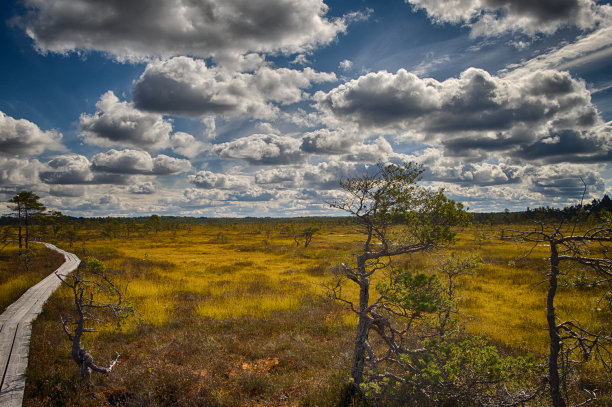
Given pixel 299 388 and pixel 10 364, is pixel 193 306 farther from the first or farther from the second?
pixel 299 388

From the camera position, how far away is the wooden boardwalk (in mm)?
6871

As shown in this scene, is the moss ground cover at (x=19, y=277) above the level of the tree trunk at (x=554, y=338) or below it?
below

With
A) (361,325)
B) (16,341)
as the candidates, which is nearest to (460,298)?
(361,325)

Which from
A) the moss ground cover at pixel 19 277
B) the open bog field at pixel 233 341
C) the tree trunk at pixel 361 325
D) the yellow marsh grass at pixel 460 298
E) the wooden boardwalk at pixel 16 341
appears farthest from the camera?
the moss ground cover at pixel 19 277

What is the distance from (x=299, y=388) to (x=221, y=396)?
2.02 meters

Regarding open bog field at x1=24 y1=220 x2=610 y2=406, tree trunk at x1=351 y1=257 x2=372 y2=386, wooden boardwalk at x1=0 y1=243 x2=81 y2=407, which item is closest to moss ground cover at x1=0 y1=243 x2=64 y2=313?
wooden boardwalk at x1=0 y1=243 x2=81 y2=407

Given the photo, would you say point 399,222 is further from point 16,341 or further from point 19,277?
point 19,277

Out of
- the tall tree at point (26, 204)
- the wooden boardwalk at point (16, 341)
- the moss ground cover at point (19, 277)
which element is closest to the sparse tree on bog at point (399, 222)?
the wooden boardwalk at point (16, 341)

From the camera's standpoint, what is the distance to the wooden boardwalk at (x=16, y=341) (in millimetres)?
6871

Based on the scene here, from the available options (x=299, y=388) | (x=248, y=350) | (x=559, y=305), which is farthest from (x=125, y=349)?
(x=559, y=305)

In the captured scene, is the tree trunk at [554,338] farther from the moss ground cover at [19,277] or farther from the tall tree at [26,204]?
the tall tree at [26,204]

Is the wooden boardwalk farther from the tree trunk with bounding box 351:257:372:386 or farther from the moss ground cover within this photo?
the tree trunk with bounding box 351:257:372:386

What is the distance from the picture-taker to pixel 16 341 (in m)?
9.59

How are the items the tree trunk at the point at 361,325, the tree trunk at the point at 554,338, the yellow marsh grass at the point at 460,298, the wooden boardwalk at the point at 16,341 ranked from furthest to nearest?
the yellow marsh grass at the point at 460,298
the wooden boardwalk at the point at 16,341
the tree trunk at the point at 361,325
the tree trunk at the point at 554,338
